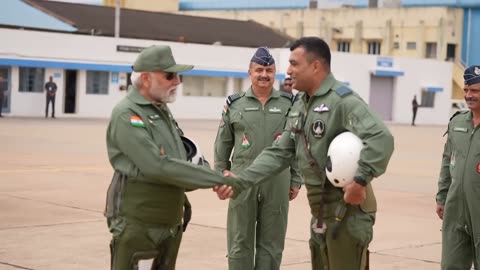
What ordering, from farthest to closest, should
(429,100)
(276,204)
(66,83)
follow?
(429,100) → (66,83) → (276,204)

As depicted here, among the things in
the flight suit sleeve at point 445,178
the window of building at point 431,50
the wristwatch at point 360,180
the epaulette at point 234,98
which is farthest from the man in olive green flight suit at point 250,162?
the window of building at point 431,50

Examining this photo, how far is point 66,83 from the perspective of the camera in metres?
45.0

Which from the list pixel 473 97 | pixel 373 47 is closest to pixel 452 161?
pixel 473 97

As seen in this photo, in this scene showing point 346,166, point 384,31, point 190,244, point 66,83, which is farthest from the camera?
point 384,31

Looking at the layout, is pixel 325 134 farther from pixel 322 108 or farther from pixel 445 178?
pixel 445 178

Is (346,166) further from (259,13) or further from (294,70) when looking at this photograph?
(259,13)

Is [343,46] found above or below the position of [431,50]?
above

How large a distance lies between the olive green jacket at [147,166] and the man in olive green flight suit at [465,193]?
234 centimetres

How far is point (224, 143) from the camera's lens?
336 inches

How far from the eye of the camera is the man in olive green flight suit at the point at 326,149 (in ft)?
19.7

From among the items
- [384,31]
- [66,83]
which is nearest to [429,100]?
[384,31]

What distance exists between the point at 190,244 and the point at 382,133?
5357 millimetres

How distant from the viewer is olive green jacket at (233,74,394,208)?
571cm

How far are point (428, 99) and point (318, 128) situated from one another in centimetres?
5743
